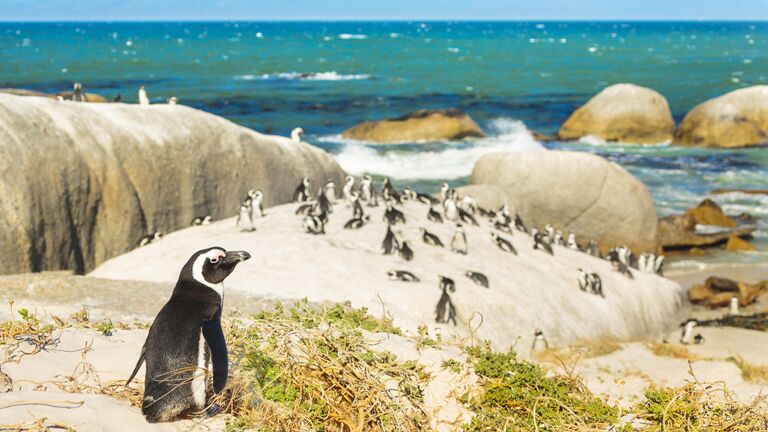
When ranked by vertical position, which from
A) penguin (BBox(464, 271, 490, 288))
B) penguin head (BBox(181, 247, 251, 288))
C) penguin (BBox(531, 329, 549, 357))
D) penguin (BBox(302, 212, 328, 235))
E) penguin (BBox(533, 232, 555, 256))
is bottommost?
penguin (BBox(531, 329, 549, 357))

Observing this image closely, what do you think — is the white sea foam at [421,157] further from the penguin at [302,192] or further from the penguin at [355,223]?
the penguin at [355,223]

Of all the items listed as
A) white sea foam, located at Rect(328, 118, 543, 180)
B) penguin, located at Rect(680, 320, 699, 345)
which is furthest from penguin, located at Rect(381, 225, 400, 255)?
white sea foam, located at Rect(328, 118, 543, 180)

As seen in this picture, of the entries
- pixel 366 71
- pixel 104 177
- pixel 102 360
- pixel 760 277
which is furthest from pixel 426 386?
pixel 366 71

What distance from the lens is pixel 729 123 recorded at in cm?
4178

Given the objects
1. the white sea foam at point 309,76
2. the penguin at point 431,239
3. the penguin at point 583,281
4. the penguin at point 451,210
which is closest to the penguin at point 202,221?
the penguin at point 431,239

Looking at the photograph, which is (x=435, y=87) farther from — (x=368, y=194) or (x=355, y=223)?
(x=355, y=223)

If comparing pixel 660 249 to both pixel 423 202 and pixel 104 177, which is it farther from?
pixel 104 177

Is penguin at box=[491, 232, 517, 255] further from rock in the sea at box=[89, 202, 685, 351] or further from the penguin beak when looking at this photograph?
the penguin beak

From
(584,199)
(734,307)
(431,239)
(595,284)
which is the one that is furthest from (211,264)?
(584,199)

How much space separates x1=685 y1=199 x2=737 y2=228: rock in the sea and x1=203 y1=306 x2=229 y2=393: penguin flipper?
947 inches

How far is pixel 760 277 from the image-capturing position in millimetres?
22578

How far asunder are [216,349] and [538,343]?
8.23 metres

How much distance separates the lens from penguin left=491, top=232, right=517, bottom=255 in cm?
1642

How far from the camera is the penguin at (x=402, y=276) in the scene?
41.9 feet
